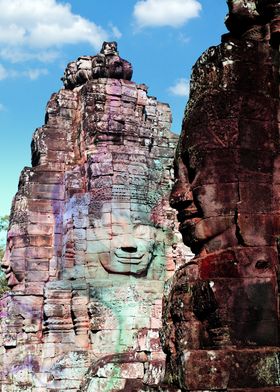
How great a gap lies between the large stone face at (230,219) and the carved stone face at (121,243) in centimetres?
999

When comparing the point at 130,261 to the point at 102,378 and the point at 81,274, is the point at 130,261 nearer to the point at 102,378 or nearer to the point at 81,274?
the point at 81,274

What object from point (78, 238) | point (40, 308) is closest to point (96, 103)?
point (78, 238)

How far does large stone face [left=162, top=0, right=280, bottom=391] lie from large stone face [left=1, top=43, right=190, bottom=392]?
971 cm

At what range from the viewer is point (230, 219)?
585 centimetres

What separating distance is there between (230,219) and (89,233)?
1083 cm

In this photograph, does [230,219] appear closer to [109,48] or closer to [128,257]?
[128,257]

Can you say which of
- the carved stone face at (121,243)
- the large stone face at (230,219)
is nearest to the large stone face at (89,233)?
the carved stone face at (121,243)

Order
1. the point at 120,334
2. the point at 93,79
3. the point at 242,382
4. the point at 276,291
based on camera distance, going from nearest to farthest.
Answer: the point at 242,382, the point at 276,291, the point at 120,334, the point at 93,79

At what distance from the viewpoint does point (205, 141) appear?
239 inches

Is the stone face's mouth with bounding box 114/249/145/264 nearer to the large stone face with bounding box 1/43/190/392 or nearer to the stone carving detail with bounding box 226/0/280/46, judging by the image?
the large stone face with bounding box 1/43/190/392

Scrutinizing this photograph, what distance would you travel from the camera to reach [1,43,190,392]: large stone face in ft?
52.1

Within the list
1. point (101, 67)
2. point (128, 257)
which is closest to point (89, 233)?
point (128, 257)

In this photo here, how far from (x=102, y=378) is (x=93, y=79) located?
32.9 feet

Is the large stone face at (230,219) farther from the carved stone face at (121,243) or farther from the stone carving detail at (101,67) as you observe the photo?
the stone carving detail at (101,67)
